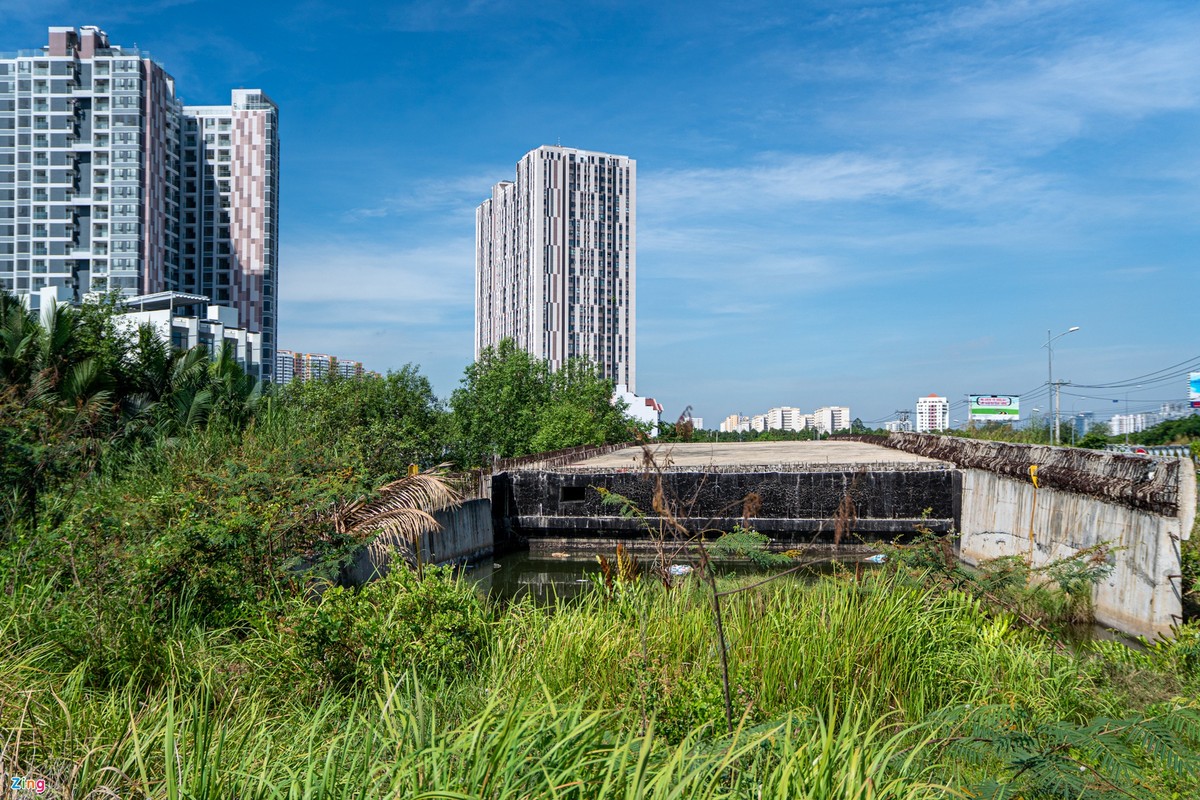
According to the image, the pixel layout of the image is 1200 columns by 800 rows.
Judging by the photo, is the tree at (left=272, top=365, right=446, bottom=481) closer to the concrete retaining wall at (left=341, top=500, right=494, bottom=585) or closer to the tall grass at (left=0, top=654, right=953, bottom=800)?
the concrete retaining wall at (left=341, top=500, right=494, bottom=585)

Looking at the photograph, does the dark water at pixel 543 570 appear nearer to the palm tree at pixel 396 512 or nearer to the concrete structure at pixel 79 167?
the palm tree at pixel 396 512

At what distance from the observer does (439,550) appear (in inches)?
647

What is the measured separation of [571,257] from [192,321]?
249 ft

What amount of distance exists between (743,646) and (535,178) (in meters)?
125

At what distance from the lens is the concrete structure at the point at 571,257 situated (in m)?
127

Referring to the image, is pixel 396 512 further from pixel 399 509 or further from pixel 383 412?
pixel 383 412

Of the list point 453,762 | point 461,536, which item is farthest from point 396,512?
point 461,536

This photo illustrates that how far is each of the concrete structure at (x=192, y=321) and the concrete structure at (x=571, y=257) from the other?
56.6m

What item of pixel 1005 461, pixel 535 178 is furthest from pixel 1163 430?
pixel 535 178

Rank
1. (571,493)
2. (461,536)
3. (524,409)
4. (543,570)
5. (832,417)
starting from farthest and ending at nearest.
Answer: (832,417) < (524,409) < (571,493) < (543,570) < (461,536)

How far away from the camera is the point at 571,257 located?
128750 mm

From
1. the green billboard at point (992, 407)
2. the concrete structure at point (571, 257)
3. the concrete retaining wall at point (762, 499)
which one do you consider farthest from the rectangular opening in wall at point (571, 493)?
the concrete structure at point (571, 257)

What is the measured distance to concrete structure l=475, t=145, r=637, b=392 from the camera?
127m

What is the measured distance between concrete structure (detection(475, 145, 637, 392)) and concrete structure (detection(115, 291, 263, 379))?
56.6 m
